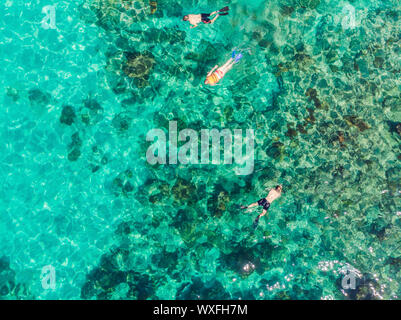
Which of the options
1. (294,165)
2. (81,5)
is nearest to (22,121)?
(81,5)

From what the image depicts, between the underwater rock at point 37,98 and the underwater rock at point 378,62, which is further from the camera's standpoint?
the underwater rock at point 378,62

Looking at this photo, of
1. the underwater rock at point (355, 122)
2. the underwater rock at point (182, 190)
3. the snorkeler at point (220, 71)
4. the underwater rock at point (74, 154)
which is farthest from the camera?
the underwater rock at point (355, 122)

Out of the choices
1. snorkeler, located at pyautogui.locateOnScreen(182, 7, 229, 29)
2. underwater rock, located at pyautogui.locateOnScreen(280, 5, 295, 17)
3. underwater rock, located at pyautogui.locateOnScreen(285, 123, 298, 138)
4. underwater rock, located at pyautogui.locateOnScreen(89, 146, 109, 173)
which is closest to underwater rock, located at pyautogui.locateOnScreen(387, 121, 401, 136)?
underwater rock, located at pyautogui.locateOnScreen(285, 123, 298, 138)

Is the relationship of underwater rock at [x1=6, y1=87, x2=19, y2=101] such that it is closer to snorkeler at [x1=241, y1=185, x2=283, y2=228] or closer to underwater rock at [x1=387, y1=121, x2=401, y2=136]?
snorkeler at [x1=241, y1=185, x2=283, y2=228]

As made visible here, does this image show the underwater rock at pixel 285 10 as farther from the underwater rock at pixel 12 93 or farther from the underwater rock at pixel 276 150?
the underwater rock at pixel 12 93

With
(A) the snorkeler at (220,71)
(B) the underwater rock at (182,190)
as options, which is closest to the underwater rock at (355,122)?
(A) the snorkeler at (220,71)
